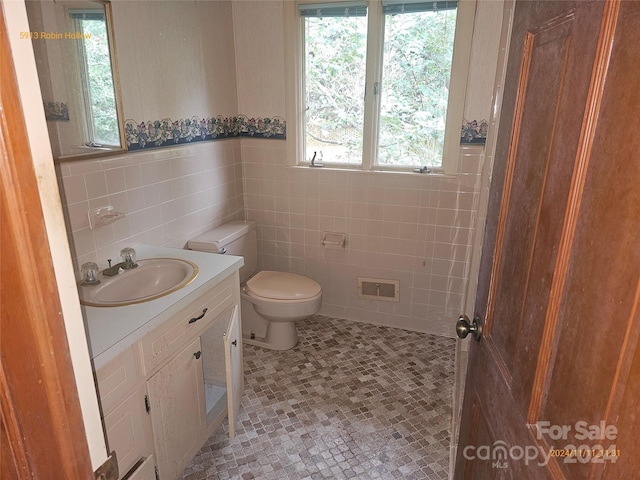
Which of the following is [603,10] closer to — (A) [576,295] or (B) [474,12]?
(A) [576,295]

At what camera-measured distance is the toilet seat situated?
2.48 metres

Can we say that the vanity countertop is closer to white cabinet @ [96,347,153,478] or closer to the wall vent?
white cabinet @ [96,347,153,478]

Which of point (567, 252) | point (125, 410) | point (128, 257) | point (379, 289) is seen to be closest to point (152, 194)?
point (128, 257)

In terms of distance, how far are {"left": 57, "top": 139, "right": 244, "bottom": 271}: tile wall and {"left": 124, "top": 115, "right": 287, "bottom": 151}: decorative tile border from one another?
0.04 metres

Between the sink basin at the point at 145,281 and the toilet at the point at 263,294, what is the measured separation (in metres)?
0.52

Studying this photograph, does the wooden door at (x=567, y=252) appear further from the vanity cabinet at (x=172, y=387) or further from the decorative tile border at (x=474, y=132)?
the decorative tile border at (x=474, y=132)

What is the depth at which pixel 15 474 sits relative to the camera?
54 cm

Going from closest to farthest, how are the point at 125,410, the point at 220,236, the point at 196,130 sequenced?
the point at 125,410
the point at 196,130
the point at 220,236

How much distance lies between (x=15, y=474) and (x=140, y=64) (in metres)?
1.83

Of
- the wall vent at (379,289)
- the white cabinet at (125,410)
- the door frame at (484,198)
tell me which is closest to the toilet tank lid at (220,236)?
the wall vent at (379,289)

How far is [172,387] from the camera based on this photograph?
1565 millimetres

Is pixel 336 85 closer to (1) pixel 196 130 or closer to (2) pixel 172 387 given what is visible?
(1) pixel 196 130

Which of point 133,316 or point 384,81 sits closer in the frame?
point 133,316

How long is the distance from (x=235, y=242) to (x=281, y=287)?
40cm
